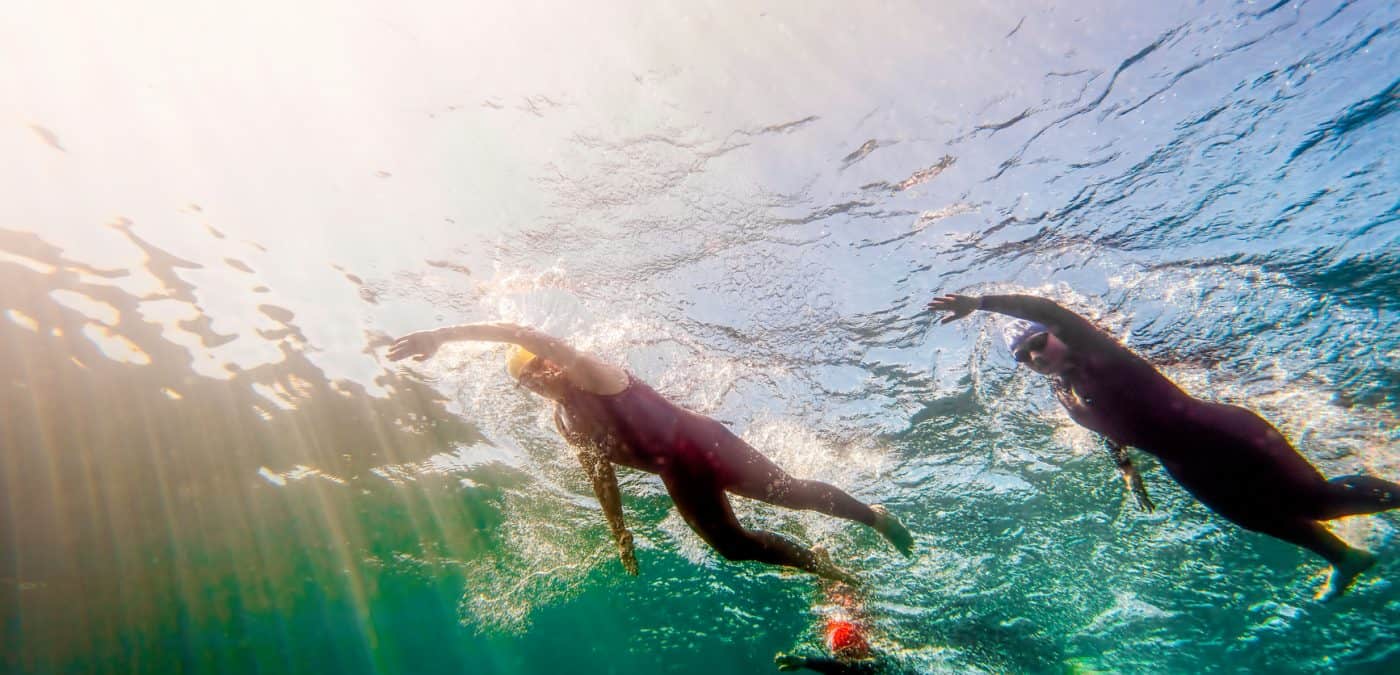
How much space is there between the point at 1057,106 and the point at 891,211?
2.10 metres

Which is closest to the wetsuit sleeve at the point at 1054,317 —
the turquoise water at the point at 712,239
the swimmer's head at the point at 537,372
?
the turquoise water at the point at 712,239

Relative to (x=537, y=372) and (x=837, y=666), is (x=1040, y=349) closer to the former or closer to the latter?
(x=837, y=666)

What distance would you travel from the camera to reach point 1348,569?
671 centimetres

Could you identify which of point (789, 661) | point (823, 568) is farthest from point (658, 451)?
point (789, 661)

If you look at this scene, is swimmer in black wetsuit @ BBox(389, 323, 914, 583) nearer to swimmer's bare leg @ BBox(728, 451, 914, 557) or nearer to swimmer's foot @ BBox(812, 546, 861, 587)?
swimmer's bare leg @ BBox(728, 451, 914, 557)

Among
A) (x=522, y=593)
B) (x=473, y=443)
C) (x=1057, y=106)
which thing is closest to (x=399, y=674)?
(x=522, y=593)

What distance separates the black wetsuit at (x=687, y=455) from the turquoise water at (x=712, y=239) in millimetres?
3056

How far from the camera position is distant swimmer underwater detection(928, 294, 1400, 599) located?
19.6ft

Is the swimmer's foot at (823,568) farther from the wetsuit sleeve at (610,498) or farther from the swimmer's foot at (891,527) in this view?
the wetsuit sleeve at (610,498)

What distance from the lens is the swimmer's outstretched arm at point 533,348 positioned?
4.62 metres

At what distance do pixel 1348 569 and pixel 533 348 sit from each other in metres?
9.73

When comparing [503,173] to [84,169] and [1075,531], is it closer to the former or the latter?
[84,169]

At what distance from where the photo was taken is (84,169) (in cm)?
739

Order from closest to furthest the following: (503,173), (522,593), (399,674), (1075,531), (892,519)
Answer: (892,519) < (503,173) < (1075,531) < (522,593) < (399,674)
